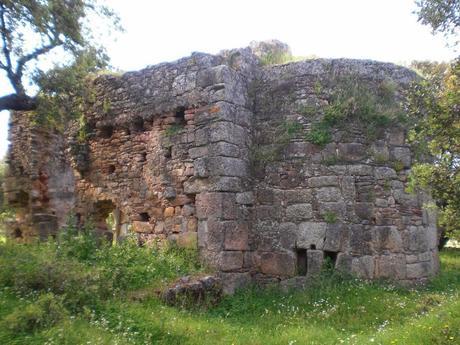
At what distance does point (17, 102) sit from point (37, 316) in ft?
17.0

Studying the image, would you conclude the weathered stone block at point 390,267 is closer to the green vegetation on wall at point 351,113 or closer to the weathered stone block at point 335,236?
the weathered stone block at point 335,236

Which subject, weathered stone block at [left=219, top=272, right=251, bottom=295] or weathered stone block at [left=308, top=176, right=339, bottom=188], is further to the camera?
weathered stone block at [left=308, top=176, right=339, bottom=188]

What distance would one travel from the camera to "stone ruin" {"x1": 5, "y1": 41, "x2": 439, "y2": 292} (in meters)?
7.86

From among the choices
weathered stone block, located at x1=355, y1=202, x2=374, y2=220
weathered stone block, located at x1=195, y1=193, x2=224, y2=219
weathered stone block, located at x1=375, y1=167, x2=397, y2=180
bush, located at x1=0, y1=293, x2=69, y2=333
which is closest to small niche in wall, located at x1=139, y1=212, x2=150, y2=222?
weathered stone block, located at x1=195, y1=193, x2=224, y2=219

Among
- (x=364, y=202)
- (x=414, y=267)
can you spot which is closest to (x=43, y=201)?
(x=364, y=202)

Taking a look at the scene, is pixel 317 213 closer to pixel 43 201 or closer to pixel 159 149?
pixel 159 149

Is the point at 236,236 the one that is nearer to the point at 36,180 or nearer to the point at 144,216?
the point at 144,216

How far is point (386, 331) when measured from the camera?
6.00m

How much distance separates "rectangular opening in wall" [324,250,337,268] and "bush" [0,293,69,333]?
4.31m

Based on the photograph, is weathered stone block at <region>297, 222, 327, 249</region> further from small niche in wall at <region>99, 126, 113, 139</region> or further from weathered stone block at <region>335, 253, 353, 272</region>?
small niche in wall at <region>99, 126, 113, 139</region>

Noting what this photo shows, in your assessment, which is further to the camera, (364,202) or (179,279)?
(364,202)

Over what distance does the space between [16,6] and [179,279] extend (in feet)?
18.3

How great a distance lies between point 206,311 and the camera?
705cm

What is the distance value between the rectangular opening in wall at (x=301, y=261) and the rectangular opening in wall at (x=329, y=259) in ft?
1.23
